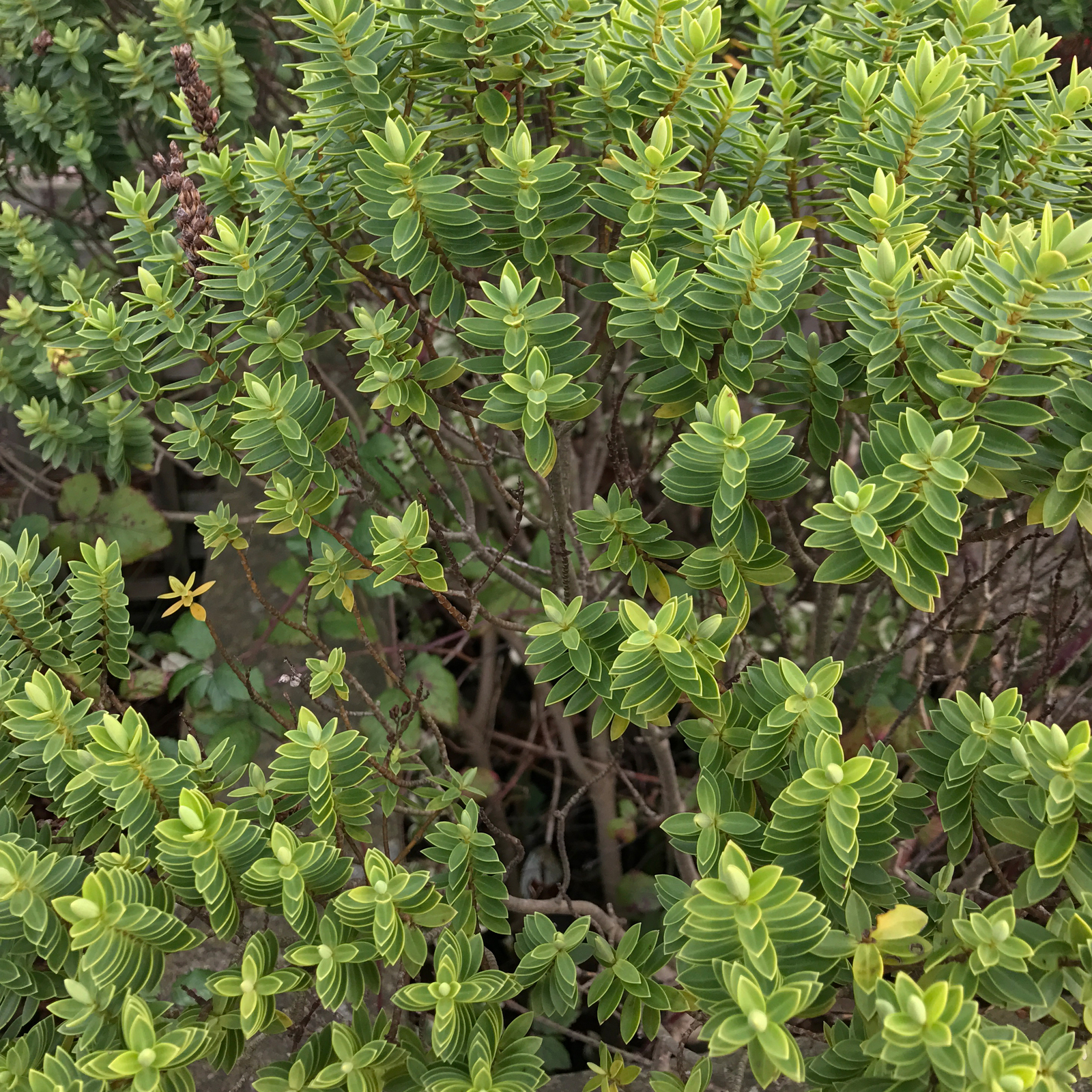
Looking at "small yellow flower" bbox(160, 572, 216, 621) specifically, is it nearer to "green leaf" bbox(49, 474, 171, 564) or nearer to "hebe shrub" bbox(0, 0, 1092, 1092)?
"hebe shrub" bbox(0, 0, 1092, 1092)

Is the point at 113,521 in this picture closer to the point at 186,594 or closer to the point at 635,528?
the point at 186,594

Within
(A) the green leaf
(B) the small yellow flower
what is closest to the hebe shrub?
(B) the small yellow flower

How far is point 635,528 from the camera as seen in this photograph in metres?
1.42

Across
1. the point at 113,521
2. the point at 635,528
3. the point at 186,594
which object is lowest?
the point at 113,521

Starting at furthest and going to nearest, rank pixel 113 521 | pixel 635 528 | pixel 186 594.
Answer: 1. pixel 113 521
2. pixel 186 594
3. pixel 635 528

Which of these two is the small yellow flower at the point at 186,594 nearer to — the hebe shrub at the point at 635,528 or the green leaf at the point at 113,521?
the hebe shrub at the point at 635,528

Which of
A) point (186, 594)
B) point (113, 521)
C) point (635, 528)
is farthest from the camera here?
point (113, 521)

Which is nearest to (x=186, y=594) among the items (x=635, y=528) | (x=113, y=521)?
(x=635, y=528)

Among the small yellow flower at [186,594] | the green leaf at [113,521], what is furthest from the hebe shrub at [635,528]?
the green leaf at [113,521]

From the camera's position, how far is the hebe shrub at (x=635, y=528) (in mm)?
1095

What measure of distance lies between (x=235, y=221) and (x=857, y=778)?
4.99 ft

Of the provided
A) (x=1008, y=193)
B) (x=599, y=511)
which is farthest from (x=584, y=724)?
(x=1008, y=193)

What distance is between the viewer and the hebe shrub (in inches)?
43.1

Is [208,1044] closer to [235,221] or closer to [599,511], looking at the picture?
[599,511]
